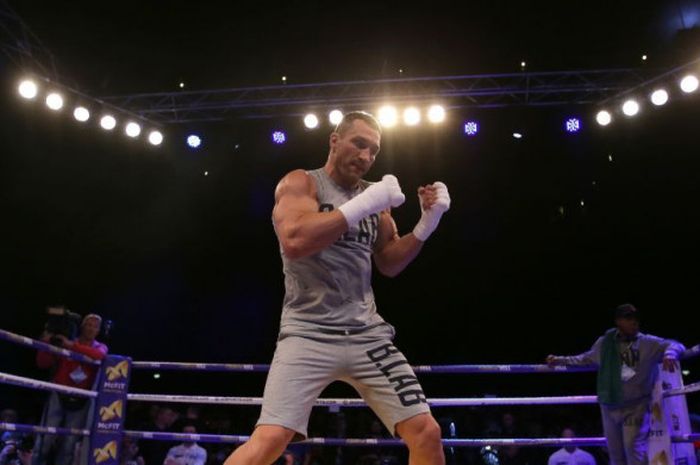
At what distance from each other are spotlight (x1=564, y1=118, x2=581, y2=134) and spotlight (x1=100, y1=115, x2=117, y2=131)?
19.4 ft

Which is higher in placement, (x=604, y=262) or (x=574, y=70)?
(x=574, y=70)

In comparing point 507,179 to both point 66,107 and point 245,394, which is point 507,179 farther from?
point 66,107

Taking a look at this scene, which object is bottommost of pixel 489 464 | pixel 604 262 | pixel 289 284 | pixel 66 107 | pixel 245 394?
pixel 489 464

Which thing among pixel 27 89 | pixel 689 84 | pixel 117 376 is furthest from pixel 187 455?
pixel 689 84

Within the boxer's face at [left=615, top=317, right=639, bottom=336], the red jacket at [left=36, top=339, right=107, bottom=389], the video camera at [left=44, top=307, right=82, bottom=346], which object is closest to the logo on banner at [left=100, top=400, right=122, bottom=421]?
Answer: the red jacket at [left=36, top=339, right=107, bottom=389]

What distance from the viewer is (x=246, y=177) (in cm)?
1021

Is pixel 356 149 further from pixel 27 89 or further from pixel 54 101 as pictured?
pixel 54 101

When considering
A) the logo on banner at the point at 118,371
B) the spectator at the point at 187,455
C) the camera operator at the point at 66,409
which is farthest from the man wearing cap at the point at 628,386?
the spectator at the point at 187,455

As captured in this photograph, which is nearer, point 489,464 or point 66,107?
point 489,464

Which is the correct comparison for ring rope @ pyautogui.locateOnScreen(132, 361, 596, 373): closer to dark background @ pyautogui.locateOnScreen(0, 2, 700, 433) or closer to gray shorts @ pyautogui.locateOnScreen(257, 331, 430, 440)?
gray shorts @ pyautogui.locateOnScreen(257, 331, 430, 440)

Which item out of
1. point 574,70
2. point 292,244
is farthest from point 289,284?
point 574,70

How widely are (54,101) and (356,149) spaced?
668cm

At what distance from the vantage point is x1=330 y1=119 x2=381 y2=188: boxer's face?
2.20m

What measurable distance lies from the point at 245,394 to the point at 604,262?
6.03 m
